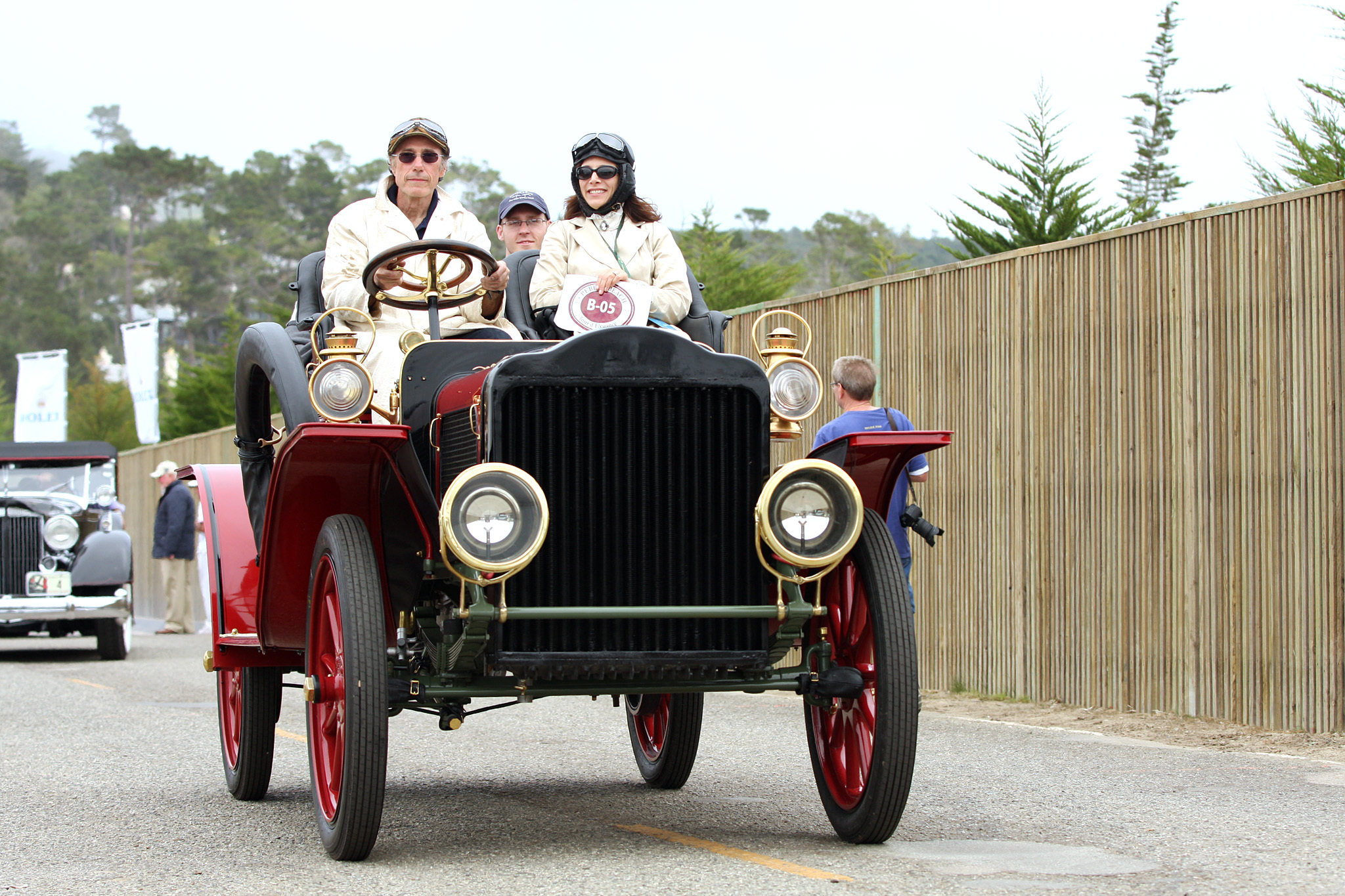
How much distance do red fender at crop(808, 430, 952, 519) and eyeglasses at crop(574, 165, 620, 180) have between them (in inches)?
62.2

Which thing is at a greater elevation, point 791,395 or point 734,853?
point 791,395

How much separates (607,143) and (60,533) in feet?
37.5

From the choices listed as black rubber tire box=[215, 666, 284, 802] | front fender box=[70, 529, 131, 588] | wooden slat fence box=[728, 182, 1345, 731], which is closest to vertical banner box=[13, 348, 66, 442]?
front fender box=[70, 529, 131, 588]

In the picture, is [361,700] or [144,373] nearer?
[361,700]

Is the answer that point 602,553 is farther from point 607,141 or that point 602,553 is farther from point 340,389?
point 607,141

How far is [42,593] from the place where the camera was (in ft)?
48.3

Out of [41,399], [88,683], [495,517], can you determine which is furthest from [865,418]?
[41,399]

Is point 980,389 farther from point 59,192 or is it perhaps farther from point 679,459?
point 59,192

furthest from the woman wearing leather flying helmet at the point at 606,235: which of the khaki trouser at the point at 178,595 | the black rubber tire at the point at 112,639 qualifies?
the khaki trouser at the point at 178,595

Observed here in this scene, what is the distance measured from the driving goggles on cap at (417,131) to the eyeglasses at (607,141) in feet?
2.01

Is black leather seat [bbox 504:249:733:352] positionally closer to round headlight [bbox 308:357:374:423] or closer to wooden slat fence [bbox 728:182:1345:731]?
round headlight [bbox 308:357:374:423]

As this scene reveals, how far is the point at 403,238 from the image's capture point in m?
6.03

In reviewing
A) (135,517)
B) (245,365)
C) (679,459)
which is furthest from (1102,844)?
(135,517)

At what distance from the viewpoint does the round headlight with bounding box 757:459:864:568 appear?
4.26 metres
